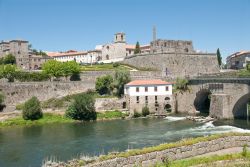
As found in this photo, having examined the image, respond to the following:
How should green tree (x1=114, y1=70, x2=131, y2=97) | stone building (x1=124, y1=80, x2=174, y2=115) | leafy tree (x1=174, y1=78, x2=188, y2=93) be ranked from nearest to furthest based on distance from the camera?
stone building (x1=124, y1=80, x2=174, y2=115), leafy tree (x1=174, y1=78, x2=188, y2=93), green tree (x1=114, y1=70, x2=131, y2=97)

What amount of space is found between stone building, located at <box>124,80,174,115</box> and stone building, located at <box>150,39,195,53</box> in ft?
77.1

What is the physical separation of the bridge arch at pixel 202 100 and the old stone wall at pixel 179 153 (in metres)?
31.0

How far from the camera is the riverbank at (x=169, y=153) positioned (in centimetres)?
2402

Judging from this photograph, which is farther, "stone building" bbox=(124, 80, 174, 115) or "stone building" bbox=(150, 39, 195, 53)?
"stone building" bbox=(150, 39, 195, 53)

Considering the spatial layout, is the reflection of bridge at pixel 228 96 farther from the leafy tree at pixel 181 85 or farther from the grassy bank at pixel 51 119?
the grassy bank at pixel 51 119

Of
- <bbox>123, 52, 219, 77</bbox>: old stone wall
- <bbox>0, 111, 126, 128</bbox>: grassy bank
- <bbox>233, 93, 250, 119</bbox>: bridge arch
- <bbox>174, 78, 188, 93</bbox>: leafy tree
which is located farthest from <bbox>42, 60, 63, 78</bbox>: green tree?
<bbox>233, 93, 250, 119</bbox>: bridge arch

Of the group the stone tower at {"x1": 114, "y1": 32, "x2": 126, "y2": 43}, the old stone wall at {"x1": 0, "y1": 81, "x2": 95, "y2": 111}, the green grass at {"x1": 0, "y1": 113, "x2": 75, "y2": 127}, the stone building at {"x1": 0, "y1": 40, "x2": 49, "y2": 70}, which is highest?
the stone tower at {"x1": 114, "y1": 32, "x2": 126, "y2": 43}

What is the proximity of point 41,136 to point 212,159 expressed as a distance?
23966 mm

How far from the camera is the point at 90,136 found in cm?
4203

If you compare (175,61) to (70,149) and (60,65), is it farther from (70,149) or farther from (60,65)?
(70,149)

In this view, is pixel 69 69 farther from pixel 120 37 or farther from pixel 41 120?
pixel 120 37

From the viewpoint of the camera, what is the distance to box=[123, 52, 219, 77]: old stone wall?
79250 mm

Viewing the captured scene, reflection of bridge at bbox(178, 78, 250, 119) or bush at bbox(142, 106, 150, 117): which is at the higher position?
reflection of bridge at bbox(178, 78, 250, 119)

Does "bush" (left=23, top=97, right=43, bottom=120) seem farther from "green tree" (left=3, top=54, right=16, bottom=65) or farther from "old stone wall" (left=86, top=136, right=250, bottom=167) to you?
"old stone wall" (left=86, top=136, right=250, bottom=167)
